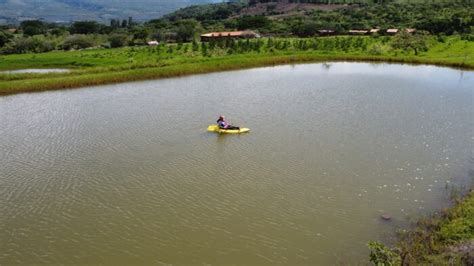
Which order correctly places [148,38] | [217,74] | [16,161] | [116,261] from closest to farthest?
[116,261]
[16,161]
[217,74]
[148,38]

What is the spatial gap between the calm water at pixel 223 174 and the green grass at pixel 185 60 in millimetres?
7782

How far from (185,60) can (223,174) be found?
3476 cm

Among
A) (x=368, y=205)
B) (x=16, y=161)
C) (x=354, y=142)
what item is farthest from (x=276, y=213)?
(x=16, y=161)

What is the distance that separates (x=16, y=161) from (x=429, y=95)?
95.1ft

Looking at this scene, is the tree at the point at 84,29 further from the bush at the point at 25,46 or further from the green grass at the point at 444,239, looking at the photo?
the green grass at the point at 444,239

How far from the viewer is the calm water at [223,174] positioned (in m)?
14.0

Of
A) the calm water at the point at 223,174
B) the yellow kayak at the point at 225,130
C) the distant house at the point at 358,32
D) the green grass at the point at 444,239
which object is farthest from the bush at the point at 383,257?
the distant house at the point at 358,32

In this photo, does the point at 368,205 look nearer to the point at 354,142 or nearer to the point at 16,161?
the point at 354,142

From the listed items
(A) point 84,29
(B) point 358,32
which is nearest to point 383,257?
(B) point 358,32

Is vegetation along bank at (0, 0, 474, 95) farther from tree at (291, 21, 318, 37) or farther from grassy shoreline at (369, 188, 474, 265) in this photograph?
grassy shoreline at (369, 188, 474, 265)

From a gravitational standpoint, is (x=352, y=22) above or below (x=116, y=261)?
above

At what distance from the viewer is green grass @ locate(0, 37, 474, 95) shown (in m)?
42.5

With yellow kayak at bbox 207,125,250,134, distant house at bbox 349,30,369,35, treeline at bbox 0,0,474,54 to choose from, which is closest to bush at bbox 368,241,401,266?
yellow kayak at bbox 207,125,250,134

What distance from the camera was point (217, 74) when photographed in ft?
154
